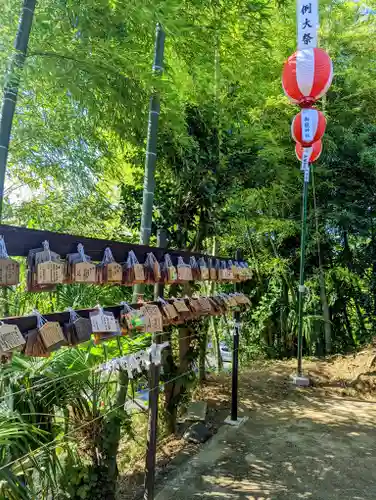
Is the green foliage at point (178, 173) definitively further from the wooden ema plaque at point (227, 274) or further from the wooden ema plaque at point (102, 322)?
the wooden ema plaque at point (227, 274)

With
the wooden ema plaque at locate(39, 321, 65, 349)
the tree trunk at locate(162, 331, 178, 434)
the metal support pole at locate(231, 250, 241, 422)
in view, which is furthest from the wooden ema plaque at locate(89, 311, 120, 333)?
the metal support pole at locate(231, 250, 241, 422)

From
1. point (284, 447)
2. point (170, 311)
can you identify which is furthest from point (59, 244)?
point (284, 447)

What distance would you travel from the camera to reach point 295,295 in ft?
18.4

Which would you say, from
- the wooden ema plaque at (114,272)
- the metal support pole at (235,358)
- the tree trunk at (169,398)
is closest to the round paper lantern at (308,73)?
the metal support pole at (235,358)

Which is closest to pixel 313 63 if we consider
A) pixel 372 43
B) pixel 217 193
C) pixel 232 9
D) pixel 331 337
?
pixel 232 9

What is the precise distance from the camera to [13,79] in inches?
60.0

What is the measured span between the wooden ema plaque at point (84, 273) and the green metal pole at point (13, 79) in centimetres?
48

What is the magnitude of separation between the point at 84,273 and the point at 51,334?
0.23m

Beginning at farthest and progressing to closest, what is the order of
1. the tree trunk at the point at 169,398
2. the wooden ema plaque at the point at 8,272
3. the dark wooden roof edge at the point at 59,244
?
1. the tree trunk at the point at 169,398
2. the dark wooden roof edge at the point at 59,244
3. the wooden ema plaque at the point at 8,272

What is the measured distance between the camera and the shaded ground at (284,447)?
224cm

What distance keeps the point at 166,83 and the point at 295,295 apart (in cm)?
426

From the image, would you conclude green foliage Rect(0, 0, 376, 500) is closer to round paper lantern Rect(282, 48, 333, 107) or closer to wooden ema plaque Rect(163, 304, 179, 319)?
round paper lantern Rect(282, 48, 333, 107)

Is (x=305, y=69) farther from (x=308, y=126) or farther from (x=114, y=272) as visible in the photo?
(x=114, y=272)

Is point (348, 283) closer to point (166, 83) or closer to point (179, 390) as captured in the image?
point (179, 390)
